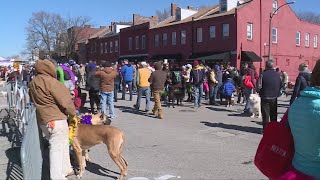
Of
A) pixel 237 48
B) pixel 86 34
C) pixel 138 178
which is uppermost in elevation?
pixel 86 34

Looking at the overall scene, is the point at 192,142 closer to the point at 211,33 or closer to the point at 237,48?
the point at 237,48

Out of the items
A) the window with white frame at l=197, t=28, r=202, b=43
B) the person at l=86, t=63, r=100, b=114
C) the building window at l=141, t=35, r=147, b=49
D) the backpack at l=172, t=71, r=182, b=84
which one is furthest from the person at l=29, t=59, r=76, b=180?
the building window at l=141, t=35, r=147, b=49

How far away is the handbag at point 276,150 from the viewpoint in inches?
115

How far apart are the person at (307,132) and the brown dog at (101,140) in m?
3.45

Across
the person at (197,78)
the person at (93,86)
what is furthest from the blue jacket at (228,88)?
the person at (93,86)

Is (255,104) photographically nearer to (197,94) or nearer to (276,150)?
(197,94)

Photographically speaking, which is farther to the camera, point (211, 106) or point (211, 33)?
point (211, 33)

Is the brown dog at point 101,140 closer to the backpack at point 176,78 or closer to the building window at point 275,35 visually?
the backpack at point 176,78

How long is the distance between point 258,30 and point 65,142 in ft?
108

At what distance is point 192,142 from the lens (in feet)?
29.9

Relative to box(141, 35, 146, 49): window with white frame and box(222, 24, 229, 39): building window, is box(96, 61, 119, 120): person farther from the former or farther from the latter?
box(141, 35, 146, 49): window with white frame

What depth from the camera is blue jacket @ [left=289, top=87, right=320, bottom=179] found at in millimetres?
2770

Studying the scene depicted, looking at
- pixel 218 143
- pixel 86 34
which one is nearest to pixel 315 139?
pixel 218 143

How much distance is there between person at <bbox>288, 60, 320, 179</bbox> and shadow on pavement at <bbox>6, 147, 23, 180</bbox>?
4.48 m
